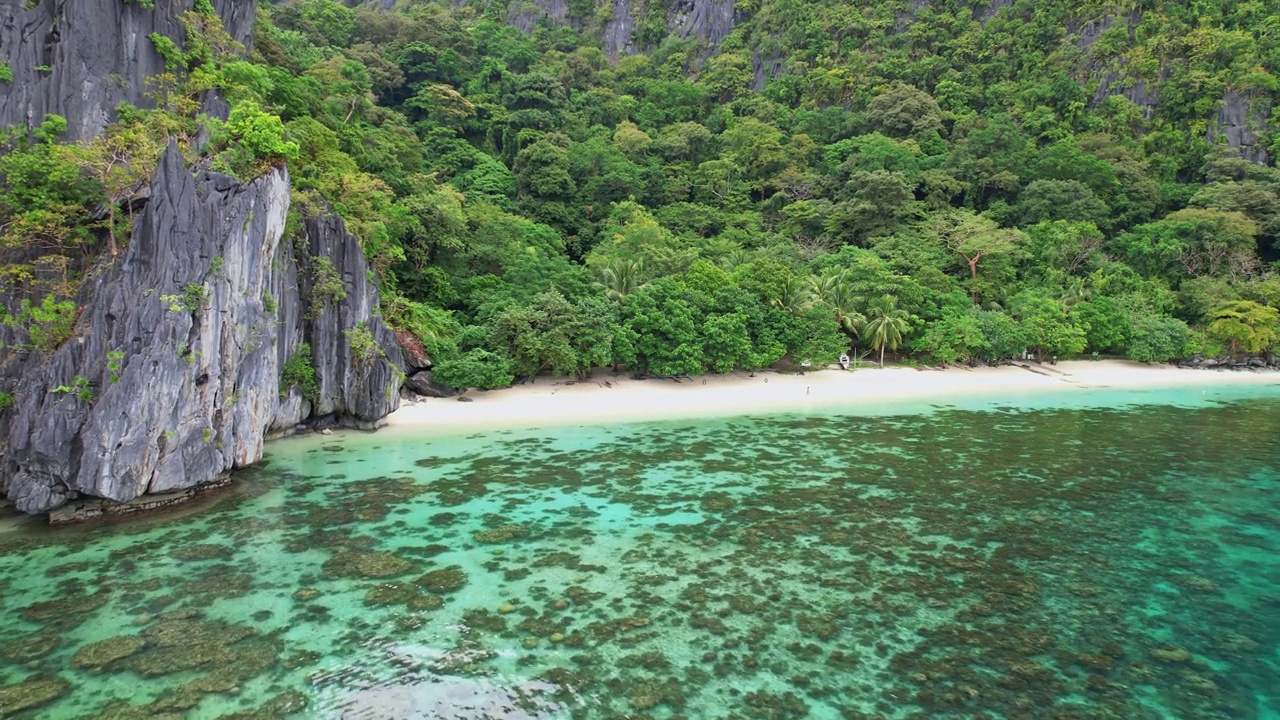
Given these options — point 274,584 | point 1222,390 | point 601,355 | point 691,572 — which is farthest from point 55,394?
point 1222,390

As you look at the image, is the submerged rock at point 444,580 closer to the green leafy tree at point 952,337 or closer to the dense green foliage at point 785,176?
the dense green foliage at point 785,176

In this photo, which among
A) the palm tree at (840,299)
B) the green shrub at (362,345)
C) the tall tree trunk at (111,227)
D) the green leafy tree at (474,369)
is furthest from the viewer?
the palm tree at (840,299)

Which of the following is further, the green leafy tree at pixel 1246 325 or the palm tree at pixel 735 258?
the palm tree at pixel 735 258

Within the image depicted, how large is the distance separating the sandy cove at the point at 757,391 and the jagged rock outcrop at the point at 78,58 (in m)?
11.8

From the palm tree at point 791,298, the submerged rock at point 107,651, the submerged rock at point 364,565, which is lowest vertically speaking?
the submerged rock at point 107,651

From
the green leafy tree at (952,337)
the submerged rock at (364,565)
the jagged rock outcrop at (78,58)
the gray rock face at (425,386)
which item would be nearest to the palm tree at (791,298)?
the green leafy tree at (952,337)

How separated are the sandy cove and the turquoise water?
468 centimetres

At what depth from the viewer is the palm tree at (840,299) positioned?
1296 inches

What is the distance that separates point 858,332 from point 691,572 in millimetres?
25906

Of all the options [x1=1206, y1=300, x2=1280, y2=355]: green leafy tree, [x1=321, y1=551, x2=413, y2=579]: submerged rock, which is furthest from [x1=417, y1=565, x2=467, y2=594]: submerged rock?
[x1=1206, y1=300, x2=1280, y2=355]: green leafy tree

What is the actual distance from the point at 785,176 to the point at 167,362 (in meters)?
47.2

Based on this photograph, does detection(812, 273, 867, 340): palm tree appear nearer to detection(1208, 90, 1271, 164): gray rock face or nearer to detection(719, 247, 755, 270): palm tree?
detection(719, 247, 755, 270): palm tree

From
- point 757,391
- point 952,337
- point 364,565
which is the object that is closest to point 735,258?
point 757,391

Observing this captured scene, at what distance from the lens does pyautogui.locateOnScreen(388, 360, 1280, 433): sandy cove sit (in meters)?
22.7
